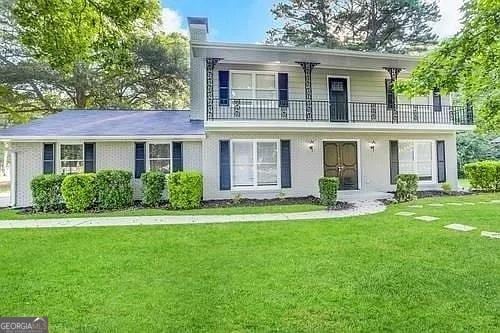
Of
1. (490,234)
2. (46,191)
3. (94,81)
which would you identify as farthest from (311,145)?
(94,81)

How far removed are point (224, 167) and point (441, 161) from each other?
9.31 m

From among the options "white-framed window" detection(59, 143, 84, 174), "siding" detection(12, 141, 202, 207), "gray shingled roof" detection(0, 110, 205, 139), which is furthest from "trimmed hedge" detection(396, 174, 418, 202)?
"white-framed window" detection(59, 143, 84, 174)

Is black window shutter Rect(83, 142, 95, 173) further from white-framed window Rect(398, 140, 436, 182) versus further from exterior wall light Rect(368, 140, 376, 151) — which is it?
white-framed window Rect(398, 140, 436, 182)

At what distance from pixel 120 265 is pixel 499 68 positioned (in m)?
6.21

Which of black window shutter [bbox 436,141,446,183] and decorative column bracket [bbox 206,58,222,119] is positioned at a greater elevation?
decorative column bracket [bbox 206,58,222,119]

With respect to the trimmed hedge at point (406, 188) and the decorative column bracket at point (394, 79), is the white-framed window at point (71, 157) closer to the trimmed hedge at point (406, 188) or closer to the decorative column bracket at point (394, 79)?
the trimmed hedge at point (406, 188)

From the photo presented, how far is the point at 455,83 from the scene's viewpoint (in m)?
5.29

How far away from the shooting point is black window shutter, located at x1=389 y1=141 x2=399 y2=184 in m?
15.7

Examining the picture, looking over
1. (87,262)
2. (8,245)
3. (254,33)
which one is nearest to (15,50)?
(254,33)

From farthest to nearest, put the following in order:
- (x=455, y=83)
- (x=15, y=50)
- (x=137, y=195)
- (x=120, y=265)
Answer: (x=15, y=50) < (x=137, y=195) < (x=120, y=265) < (x=455, y=83)

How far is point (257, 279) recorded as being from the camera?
16.5ft

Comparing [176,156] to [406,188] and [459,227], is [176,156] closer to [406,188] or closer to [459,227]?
[406,188]

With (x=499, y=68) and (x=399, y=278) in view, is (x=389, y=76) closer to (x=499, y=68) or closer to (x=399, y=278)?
(x=499, y=68)

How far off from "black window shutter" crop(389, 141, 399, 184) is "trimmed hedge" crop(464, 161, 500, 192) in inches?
130
